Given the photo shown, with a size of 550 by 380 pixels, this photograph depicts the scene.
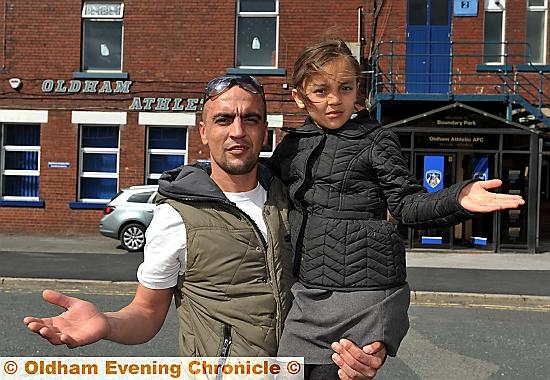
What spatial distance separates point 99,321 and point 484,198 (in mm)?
1276

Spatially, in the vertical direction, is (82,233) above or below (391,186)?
below

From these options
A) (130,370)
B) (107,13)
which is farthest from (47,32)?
(130,370)

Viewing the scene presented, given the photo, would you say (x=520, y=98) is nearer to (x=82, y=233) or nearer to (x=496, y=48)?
(x=496, y=48)

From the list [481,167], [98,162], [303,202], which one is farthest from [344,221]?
[98,162]

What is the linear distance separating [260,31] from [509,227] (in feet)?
26.8

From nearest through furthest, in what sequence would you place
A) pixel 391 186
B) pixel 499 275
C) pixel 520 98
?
pixel 391 186, pixel 499 275, pixel 520 98

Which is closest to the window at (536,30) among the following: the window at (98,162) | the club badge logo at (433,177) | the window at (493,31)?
the window at (493,31)

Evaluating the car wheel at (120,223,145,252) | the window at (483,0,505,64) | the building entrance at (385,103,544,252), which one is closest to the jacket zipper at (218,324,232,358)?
the car wheel at (120,223,145,252)

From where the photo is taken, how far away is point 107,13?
16906mm

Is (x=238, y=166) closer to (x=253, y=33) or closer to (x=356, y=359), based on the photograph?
(x=356, y=359)

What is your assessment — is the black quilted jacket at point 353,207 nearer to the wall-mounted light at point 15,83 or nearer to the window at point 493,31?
the window at point 493,31

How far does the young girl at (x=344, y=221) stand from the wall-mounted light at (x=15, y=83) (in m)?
16.2

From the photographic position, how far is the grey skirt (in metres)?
2.13

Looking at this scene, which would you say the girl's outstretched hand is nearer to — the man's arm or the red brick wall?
the man's arm
